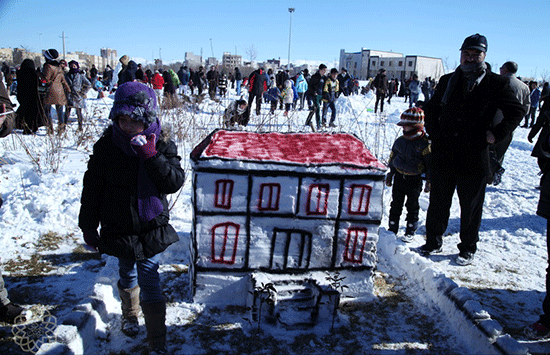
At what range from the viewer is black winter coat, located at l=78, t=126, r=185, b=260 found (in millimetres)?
2135

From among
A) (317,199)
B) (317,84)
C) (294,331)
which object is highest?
(317,84)

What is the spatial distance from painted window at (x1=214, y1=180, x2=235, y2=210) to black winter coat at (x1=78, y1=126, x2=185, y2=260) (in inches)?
17.8

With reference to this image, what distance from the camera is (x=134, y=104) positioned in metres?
2.04

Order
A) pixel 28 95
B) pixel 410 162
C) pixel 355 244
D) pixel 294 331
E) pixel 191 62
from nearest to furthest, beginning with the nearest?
pixel 294 331 → pixel 355 244 → pixel 410 162 → pixel 28 95 → pixel 191 62

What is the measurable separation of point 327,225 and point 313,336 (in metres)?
0.78

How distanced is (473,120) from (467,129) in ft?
0.29

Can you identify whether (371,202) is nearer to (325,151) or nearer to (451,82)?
(325,151)

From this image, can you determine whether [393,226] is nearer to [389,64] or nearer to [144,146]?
[144,146]

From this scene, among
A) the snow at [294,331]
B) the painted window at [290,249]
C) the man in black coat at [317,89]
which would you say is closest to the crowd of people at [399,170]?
the snow at [294,331]

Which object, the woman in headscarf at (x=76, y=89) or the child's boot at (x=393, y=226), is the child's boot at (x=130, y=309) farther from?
the woman in headscarf at (x=76, y=89)

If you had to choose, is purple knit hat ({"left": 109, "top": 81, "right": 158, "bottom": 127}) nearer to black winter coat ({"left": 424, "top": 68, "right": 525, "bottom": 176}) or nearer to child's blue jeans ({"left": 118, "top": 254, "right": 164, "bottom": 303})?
child's blue jeans ({"left": 118, "top": 254, "right": 164, "bottom": 303})

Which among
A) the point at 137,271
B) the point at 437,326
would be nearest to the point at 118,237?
the point at 137,271

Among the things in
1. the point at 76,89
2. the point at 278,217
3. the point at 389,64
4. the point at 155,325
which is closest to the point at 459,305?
the point at 278,217

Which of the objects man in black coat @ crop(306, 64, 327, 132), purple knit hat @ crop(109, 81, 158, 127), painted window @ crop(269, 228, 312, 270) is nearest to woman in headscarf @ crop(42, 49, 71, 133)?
man in black coat @ crop(306, 64, 327, 132)
